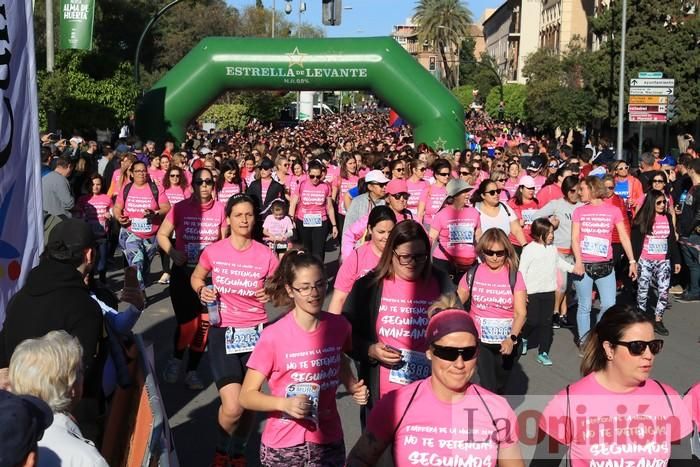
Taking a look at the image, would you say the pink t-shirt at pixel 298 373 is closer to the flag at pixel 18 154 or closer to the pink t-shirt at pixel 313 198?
the flag at pixel 18 154

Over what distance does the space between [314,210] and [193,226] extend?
13.6ft

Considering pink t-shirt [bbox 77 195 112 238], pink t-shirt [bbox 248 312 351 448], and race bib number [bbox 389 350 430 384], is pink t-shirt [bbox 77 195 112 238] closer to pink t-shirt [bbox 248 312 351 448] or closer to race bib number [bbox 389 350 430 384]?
race bib number [bbox 389 350 430 384]

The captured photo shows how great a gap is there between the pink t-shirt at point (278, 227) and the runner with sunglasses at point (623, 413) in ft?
24.7

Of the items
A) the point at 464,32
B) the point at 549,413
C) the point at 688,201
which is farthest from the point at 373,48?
the point at 464,32

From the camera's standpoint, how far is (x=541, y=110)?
42.5 m

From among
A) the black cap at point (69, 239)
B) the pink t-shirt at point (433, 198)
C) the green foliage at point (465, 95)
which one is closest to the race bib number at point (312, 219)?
the pink t-shirt at point (433, 198)

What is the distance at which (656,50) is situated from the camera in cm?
3800

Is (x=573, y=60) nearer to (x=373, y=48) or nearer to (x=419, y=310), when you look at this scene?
(x=373, y=48)

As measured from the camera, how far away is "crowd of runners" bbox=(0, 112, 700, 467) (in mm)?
3410

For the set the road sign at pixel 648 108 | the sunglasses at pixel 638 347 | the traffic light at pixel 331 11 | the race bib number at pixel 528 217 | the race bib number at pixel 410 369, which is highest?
the traffic light at pixel 331 11

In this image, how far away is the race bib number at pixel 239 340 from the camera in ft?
19.8

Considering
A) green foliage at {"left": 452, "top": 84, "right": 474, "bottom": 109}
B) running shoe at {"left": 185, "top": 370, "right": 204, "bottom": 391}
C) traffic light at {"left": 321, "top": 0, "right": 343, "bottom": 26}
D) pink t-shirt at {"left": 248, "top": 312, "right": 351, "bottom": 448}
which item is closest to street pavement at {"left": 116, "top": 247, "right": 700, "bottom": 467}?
running shoe at {"left": 185, "top": 370, "right": 204, "bottom": 391}

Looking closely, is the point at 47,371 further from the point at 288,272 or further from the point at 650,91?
the point at 650,91

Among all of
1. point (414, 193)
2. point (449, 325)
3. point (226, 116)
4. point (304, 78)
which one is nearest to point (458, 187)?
point (414, 193)
